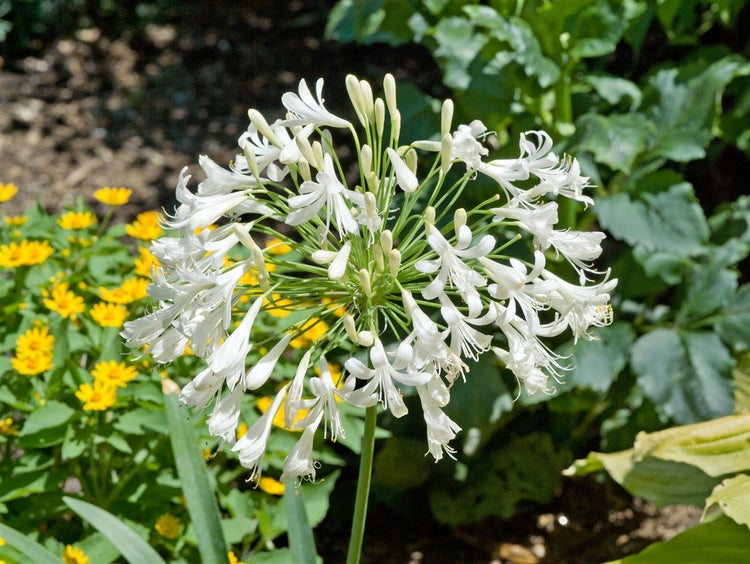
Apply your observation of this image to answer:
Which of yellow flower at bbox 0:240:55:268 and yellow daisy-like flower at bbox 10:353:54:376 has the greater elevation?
yellow flower at bbox 0:240:55:268

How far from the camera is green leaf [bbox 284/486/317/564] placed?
6.40ft

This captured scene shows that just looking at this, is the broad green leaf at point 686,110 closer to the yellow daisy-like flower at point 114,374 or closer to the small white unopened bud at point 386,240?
the small white unopened bud at point 386,240

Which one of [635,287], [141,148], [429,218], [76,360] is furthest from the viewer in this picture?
[141,148]

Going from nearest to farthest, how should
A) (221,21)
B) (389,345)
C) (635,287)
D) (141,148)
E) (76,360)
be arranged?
(76,360)
(389,345)
(635,287)
(141,148)
(221,21)

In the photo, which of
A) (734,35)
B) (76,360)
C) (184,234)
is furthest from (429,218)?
(734,35)

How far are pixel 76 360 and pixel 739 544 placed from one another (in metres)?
1.81

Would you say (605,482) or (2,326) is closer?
(2,326)

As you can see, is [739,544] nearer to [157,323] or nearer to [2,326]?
[157,323]

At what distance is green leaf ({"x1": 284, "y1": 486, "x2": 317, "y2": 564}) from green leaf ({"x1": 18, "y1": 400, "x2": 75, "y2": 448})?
60cm

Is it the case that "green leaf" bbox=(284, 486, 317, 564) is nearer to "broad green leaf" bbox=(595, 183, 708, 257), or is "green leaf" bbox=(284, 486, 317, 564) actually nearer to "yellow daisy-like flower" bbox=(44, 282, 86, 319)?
"yellow daisy-like flower" bbox=(44, 282, 86, 319)

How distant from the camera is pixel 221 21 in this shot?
21.3 ft

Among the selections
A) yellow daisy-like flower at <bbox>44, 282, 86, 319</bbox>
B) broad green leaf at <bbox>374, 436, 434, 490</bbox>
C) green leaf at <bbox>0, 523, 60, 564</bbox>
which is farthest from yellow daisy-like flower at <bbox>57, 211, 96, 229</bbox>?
broad green leaf at <bbox>374, 436, 434, 490</bbox>

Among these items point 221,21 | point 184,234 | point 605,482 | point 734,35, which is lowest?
point 605,482

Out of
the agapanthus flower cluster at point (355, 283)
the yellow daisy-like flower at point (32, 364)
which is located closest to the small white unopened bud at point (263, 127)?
the agapanthus flower cluster at point (355, 283)
